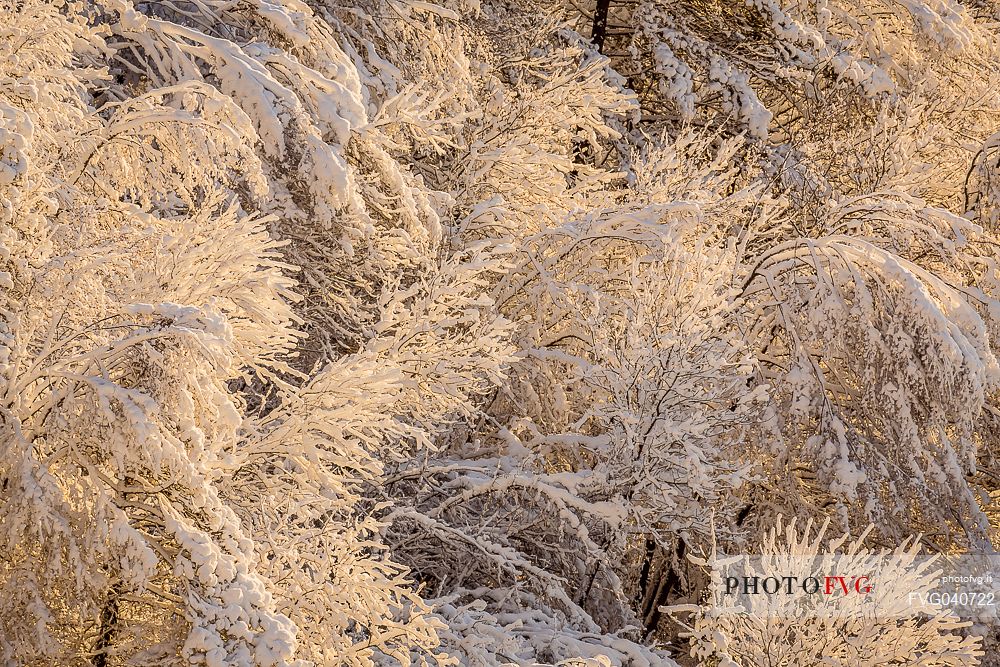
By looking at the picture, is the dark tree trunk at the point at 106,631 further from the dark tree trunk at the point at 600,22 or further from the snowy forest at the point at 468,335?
the dark tree trunk at the point at 600,22

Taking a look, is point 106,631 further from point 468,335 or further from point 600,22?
point 600,22

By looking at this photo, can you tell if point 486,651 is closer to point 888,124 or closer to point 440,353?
point 440,353

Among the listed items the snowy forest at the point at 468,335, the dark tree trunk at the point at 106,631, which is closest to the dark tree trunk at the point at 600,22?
the snowy forest at the point at 468,335

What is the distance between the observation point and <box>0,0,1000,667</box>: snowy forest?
12.7 feet

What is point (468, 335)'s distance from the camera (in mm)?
6480

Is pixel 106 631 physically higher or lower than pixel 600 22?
lower

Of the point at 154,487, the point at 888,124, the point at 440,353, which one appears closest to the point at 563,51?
the point at 888,124

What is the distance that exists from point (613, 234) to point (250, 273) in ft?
12.2

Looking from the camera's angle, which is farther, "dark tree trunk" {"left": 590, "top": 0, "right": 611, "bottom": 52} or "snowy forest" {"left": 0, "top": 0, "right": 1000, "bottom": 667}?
"dark tree trunk" {"left": 590, "top": 0, "right": 611, "bottom": 52}

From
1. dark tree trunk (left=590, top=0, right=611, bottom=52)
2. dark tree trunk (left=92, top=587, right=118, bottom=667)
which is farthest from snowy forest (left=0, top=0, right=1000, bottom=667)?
dark tree trunk (left=590, top=0, right=611, bottom=52)

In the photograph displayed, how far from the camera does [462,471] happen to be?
742 centimetres

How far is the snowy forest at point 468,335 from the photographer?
386 centimetres

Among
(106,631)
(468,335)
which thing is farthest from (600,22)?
(106,631)

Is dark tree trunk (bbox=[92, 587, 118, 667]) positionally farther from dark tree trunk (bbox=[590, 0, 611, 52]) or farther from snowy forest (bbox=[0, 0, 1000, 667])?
dark tree trunk (bbox=[590, 0, 611, 52])
